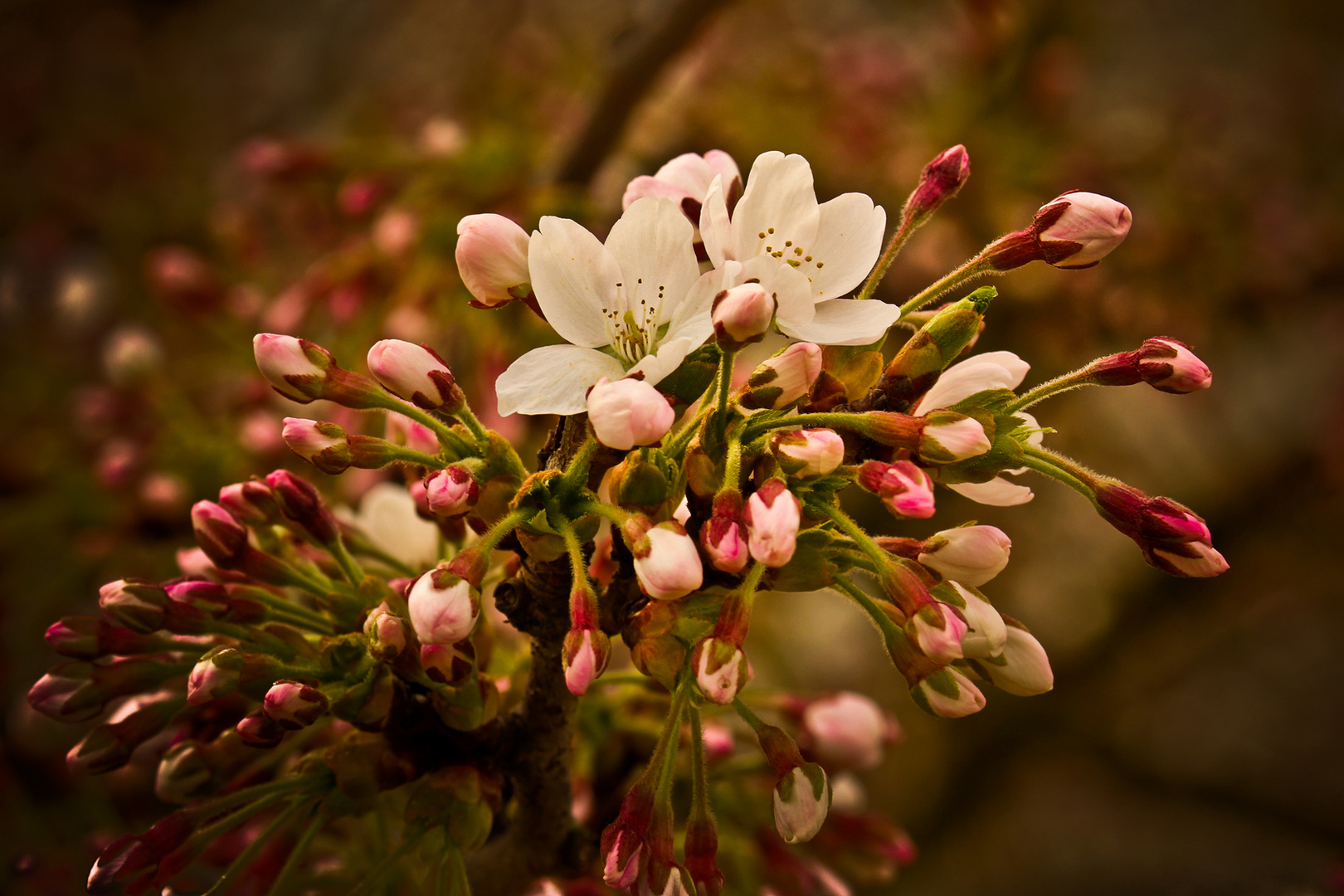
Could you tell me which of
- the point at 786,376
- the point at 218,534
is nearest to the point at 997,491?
the point at 786,376

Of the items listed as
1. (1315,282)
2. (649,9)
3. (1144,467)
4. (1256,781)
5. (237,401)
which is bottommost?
(1256,781)

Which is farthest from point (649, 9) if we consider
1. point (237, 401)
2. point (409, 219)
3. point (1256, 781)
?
point (1256, 781)

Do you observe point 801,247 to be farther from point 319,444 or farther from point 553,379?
point 319,444

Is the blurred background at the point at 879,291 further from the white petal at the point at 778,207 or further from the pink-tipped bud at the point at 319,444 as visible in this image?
the white petal at the point at 778,207

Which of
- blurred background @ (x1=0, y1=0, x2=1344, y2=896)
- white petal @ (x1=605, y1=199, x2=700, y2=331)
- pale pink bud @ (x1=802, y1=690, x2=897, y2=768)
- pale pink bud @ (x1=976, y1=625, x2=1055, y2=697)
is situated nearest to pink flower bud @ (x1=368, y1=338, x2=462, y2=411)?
white petal @ (x1=605, y1=199, x2=700, y2=331)

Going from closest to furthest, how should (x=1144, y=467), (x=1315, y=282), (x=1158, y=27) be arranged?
(x=1315, y=282) < (x=1144, y=467) < (x=1158, y=27)

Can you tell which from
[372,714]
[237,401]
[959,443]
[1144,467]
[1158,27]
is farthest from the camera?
[1158,27]

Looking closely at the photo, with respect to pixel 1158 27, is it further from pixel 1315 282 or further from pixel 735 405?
pixel 735 405
